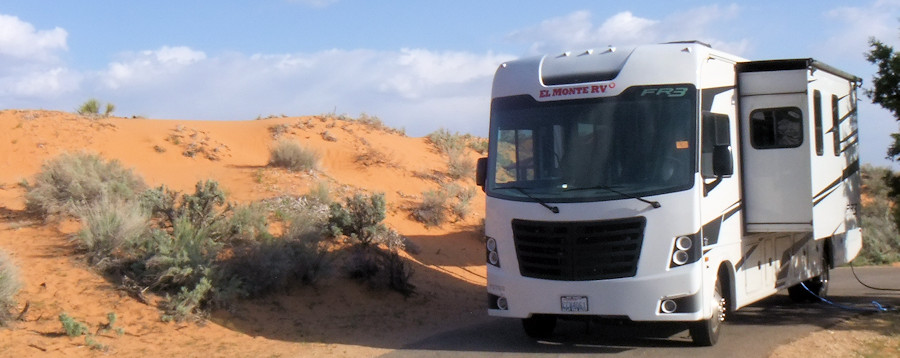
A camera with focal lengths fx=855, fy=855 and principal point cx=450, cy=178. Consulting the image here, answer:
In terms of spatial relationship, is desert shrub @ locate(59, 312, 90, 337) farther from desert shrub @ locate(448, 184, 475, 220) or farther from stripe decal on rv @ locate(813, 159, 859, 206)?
desert shrub @ locate(448, 184, 475, 220)

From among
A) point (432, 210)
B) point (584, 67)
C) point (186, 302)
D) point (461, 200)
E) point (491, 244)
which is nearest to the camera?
point (584, 67)

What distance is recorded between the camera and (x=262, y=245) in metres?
13.1

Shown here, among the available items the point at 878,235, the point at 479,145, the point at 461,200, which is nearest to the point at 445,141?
the point at 479,145

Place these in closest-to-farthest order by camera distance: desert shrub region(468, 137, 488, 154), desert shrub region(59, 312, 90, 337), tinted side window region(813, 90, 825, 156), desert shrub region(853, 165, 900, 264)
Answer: desert shrub region(59, 312, 90, 337), tinted side window region(813, 90, 825, 156), desert shrub region(853, 165, 900, 264), desert shrub region(468, 137, 488, 154)

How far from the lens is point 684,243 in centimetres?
902

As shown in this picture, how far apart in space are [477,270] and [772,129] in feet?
25.7

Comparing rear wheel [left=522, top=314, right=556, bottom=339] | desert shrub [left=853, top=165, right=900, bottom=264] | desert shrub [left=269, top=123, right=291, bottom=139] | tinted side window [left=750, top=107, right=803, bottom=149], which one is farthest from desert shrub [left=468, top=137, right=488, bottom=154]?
Answer: tinted side window [left=750, top=107, right=803, bottom=149]

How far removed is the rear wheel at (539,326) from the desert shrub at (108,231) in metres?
6.10

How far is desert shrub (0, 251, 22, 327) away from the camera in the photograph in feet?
33.8

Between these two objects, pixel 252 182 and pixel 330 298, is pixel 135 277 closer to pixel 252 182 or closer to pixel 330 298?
pixel 330 298

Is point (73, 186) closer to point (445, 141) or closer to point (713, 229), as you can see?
point (713, 229)

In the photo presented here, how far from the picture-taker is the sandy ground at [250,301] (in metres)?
10.5

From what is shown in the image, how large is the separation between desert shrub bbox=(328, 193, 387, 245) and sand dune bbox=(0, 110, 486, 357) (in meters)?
1.19

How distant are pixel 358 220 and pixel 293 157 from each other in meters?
5.86
